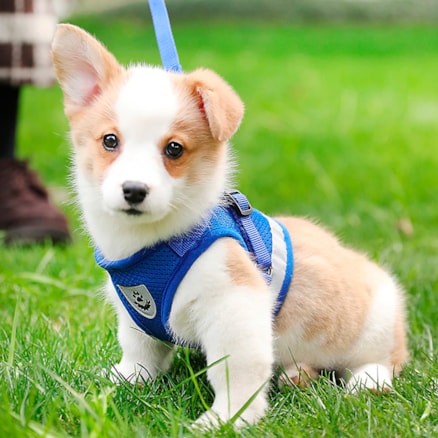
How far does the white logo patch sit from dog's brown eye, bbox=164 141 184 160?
424 mm

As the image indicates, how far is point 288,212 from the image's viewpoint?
5.38 metres

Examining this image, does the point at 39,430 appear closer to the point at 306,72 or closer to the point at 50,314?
the point at 50,314

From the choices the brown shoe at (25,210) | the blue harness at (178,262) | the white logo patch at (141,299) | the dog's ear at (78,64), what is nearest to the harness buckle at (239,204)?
the blue harness at (178,262)

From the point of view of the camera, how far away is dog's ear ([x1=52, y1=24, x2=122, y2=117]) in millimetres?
2541

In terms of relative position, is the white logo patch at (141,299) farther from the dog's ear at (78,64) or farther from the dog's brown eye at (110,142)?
the dog's ear at (78,64)

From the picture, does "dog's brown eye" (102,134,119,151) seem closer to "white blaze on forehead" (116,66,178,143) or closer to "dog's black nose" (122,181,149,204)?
"white blaze on forehead" (116,66,178,143)

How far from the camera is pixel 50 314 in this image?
3504 millimetres

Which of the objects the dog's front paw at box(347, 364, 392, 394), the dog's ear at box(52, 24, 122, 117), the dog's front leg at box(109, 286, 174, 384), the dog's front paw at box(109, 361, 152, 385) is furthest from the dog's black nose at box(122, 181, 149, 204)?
the dog's front paw at box(347, 364, 392, 394)

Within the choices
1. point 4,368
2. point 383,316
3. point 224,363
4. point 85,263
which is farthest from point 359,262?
point 85,263

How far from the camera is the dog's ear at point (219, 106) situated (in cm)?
235

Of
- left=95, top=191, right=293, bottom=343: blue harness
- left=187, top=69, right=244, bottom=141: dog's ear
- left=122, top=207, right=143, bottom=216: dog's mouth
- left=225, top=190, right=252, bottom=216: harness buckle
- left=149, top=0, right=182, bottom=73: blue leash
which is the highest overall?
left=149, top=0, right=182, bottom=73: blue leash

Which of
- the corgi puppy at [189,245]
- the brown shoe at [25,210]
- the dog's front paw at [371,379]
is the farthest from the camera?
the brown shoe at [25,210]

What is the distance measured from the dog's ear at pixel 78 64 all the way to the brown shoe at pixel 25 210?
2333mm

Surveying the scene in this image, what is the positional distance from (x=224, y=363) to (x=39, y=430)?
617 mm
